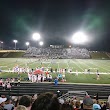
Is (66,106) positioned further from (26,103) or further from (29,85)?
(29,85)

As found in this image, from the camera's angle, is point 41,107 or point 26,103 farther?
point 26,103

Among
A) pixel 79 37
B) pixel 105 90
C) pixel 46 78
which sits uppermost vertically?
pixel 79 37

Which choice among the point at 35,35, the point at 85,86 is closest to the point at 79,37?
the point at 35,35

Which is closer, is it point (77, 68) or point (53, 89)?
point (53, 89)

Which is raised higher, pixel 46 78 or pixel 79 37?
pixel 79 37

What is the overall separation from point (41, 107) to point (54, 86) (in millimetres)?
18306

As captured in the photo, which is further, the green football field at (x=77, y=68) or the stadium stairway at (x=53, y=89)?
the green football field at (x=77, y=68)

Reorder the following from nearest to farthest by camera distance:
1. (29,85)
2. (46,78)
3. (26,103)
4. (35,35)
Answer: (26,103), (29,85), (46,78), (35,35)

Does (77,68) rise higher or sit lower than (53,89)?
higher

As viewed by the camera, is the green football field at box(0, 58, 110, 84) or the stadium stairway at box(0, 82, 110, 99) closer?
the stadium stairway at box(0, 82, 110, 99)

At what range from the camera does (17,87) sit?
1986 centimetres

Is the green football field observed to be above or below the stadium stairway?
above

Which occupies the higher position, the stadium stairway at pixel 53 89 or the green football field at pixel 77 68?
the green football field at pixel 77 68

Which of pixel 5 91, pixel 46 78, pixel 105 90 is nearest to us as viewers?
pixel 5 91
